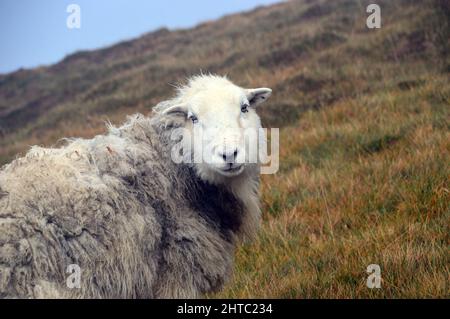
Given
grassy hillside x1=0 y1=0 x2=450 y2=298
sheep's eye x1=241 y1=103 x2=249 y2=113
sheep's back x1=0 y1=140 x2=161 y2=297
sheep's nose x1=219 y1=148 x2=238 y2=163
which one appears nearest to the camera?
sheep's back x1=0 y1=140 x2=161 y2=297

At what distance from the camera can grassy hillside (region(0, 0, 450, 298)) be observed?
4.30m

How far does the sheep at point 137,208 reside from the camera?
3.46 meters

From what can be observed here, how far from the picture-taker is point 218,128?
4.32 metres

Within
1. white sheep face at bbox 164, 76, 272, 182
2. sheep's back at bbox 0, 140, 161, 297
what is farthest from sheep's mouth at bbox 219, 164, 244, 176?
sheep's back at bbox 0, 140, 161, 297

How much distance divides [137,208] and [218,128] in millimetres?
860

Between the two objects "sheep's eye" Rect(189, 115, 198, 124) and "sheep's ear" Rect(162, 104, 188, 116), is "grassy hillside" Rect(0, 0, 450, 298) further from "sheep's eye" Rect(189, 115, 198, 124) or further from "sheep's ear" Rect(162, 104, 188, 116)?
"sheep's ear" Rect(162, 104, 188, 116)

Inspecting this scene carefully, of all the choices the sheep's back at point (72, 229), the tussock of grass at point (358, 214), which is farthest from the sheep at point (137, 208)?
the tussock of grass at point (358, 214)

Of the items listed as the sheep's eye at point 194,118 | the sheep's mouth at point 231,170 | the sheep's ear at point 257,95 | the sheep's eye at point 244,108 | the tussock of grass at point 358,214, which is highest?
the sheep's ear at point 257,95

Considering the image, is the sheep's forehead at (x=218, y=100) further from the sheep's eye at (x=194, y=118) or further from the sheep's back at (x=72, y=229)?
the sheep's back at (x=72, y=229)

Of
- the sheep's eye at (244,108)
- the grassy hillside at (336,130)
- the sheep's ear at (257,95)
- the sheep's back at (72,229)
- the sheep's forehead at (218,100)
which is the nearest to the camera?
the sheep's back at (72,229)

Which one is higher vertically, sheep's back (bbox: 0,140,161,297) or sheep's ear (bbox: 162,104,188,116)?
sheep's ear (bbox: 162,104,188,116)

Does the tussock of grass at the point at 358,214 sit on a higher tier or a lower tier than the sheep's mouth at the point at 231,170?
lower

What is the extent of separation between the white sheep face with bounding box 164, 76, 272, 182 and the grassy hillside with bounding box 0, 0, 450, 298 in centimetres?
92
